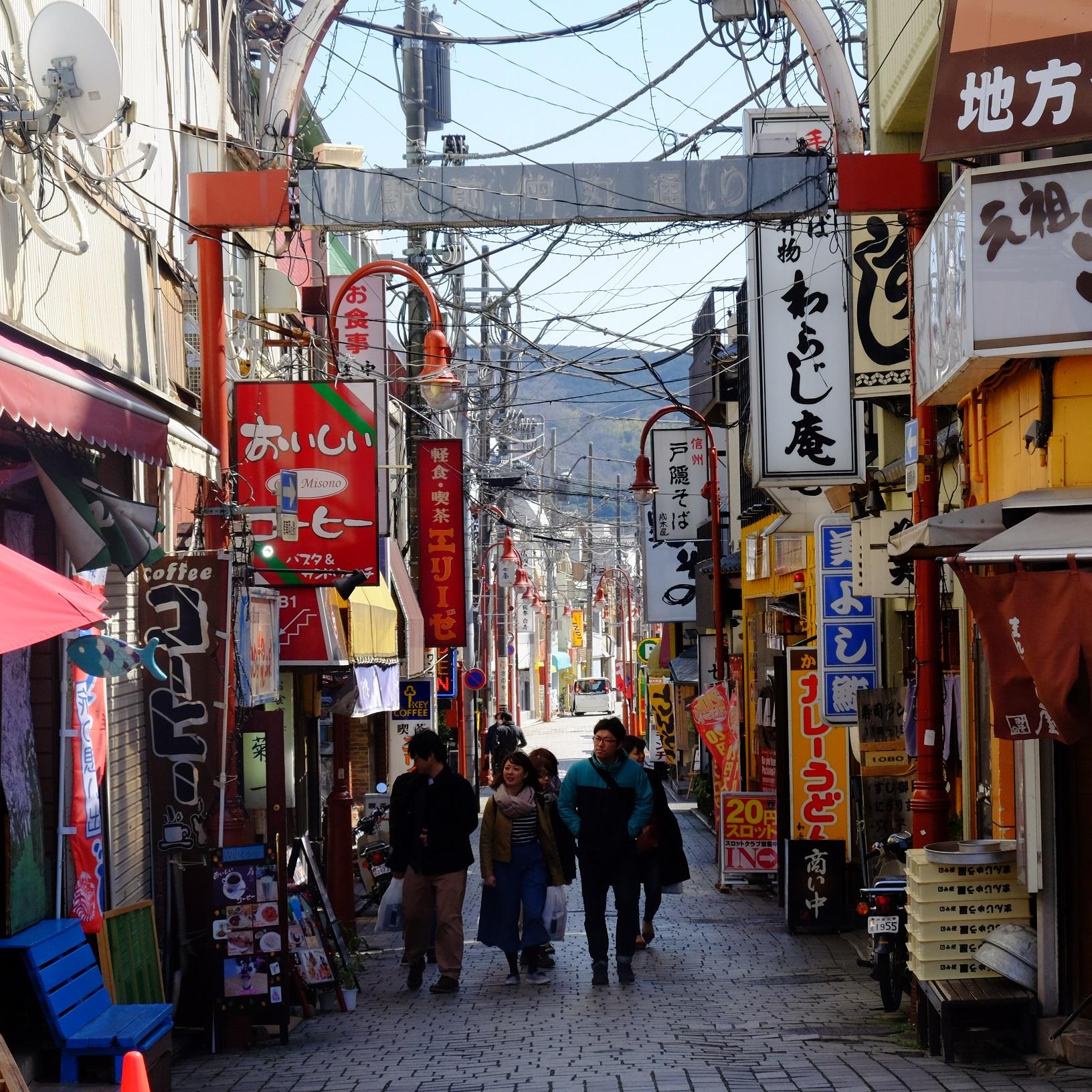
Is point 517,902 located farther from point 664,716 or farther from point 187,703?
point 664,716

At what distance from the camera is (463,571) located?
26984 mm

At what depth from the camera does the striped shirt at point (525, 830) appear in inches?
505

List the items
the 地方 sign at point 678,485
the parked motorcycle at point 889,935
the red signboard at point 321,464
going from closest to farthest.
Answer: the parked motorcycle at point 889,935 → the red signboard at point 321,464 → the 地方 sign at point 678,485

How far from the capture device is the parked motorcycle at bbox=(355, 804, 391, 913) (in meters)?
17.5

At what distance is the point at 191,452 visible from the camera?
12109mm

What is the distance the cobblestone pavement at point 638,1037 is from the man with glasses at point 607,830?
1.29 feet

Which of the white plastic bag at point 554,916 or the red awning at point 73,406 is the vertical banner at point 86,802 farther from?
the white plastic bag at point 554,916

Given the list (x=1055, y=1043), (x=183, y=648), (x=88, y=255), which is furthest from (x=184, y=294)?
(x=1055, y=1043)

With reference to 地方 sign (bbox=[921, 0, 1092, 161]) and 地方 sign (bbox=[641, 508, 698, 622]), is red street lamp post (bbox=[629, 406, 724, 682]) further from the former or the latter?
地方 sign (bbox=[921, 0, 1092, 161])

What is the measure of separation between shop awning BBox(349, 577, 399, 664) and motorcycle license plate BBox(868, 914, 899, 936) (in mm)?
7621

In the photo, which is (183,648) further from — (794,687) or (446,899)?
(794,687)

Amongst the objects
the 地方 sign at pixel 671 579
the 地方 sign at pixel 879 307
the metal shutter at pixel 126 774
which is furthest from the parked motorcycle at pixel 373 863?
the 地方 sign at pixel 671 579

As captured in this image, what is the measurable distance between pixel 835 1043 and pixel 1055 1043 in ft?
5.48

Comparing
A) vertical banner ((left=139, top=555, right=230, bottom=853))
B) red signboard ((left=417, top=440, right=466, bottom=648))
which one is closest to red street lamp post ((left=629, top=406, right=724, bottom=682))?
red signboard ((left=417, top=440, right=466, bottom=648))
